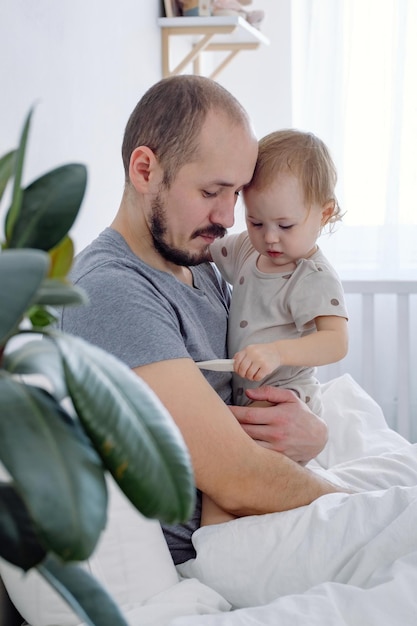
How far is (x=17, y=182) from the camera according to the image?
50 centimetres

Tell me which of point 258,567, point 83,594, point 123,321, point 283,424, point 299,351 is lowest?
point 258,567

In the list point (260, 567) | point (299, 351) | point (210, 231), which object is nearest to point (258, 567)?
point (260, 567)

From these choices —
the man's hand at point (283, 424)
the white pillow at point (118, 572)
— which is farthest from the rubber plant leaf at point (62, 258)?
the man's hand at point (283, 424)

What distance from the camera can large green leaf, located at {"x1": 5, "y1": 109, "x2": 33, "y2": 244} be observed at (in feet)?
1.61

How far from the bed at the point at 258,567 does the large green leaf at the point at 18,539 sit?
2.17ft

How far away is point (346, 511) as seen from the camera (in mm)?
1278

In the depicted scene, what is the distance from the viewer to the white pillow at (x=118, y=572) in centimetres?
117

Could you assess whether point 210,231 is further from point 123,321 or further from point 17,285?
point 17,285

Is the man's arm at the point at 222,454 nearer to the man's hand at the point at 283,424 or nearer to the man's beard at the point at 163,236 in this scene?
the man's hand at the point at 283,424

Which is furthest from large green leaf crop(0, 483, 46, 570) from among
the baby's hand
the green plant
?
the baby's hand

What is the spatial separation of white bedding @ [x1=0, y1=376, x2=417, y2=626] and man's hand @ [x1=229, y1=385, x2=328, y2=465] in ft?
0.49

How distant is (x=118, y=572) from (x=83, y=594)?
2.39 ft

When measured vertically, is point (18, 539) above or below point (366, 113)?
above

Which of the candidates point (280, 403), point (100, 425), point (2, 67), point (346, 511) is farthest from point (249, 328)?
point (100, 425)
